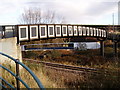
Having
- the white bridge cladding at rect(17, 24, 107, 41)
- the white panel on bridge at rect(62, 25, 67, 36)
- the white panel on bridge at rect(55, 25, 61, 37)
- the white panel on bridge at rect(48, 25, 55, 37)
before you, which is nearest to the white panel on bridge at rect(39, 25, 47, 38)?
the white bridge cladding at rect(17, 24, 107, 41)

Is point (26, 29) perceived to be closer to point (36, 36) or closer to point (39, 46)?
point (36, 36)

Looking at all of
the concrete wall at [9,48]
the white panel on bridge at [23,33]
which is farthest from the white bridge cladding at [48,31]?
the concrete wall at [9,48]

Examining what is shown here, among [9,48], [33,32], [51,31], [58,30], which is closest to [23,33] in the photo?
[33,32]

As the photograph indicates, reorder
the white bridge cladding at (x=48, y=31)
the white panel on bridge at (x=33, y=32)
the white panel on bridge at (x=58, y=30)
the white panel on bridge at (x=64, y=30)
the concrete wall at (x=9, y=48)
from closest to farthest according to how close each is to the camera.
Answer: the concrete wall at (x=9, y=48)
the white bridge cladding at (x=48, y=31)
the white panel on bridge at (x=33, y=32)
the white panel on bridge at (x=58, y=30)
the white panel on bridge at (x=64, y=30)

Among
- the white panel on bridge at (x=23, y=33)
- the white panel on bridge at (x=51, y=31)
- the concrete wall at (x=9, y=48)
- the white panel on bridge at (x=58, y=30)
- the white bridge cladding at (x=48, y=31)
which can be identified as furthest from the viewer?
the white panel on bridge at (x=58, y=30)

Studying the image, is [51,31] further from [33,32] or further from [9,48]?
[9,48]

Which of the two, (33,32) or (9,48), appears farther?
(33,32)

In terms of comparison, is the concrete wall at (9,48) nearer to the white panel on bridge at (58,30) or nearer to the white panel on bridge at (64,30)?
the white panel on bridge at (58,30)

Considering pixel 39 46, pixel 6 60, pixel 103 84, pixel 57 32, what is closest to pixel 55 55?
pixel 39 46

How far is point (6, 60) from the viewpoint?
831 cm

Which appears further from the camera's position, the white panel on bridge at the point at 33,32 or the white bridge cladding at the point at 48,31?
the white panel on bridge at the point at 33,32

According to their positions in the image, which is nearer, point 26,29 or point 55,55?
point 26,29

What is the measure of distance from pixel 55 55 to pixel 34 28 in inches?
383

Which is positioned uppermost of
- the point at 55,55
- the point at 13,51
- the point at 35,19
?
the point at 35,19
